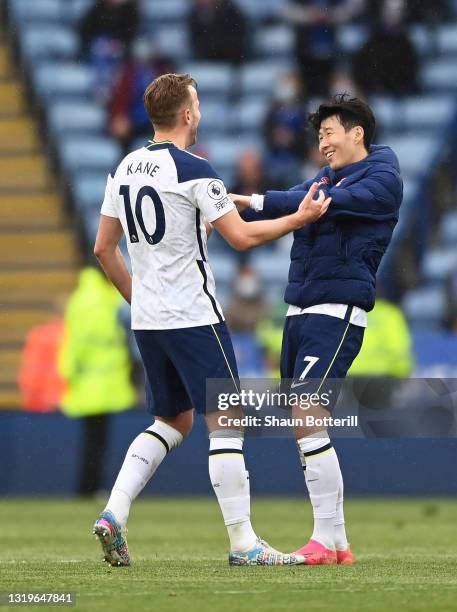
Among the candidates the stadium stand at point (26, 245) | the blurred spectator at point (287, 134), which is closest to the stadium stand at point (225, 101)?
the stadium stand at point (26, 245)

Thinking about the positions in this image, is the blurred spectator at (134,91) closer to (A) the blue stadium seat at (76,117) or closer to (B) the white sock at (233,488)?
(A) the blue stadium seat at (76,117)

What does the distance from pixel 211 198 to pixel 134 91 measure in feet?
29.4

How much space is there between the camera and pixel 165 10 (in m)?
15.3

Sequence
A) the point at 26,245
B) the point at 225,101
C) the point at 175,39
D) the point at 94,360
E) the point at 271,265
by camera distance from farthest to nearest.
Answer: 1. the point at 175,39
2. the point at 225,101
3. the point at 26,245
4. the point at 271,265
5. the point at 94,360

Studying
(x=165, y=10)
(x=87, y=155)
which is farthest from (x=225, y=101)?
(x=87, y=155)

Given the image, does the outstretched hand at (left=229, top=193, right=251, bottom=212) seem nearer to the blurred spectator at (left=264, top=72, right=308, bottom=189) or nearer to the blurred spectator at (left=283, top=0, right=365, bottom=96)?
the blurred spectator at (left=264, top=72, right=308, bottom=189)

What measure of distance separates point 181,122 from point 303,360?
1.02 meters

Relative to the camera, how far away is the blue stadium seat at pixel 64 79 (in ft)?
49.7

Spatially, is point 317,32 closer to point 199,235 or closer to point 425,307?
point 425,307

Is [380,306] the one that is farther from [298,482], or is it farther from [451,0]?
[451,0]

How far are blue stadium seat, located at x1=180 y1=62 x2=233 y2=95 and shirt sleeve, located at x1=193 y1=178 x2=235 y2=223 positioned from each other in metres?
9.43

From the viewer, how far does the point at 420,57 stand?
1452 cm

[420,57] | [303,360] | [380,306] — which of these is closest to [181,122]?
[303,360]

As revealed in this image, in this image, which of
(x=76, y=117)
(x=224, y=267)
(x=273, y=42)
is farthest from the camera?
(x=273, y=42)
